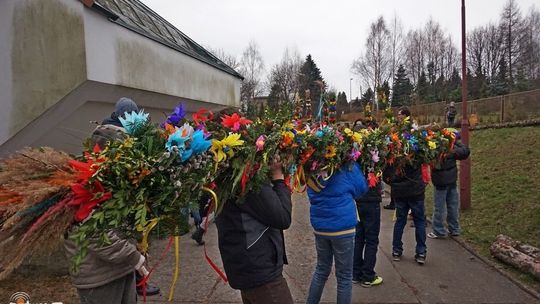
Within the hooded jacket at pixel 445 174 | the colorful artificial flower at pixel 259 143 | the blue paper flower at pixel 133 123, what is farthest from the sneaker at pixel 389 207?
the blue paper flower at pixel 133 123

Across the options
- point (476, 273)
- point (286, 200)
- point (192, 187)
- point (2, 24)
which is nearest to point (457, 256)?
point (476, 273)

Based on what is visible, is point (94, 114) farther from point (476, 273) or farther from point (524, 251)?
point (524, 251)

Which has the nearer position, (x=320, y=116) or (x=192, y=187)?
(x=192, y=187)

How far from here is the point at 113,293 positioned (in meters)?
3.01

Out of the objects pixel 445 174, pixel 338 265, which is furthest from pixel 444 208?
pixel 338 265

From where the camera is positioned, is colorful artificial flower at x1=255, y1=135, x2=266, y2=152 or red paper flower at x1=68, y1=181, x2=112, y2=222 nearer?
red paper flower at x1=68, y1=181, x2=112, y2=222

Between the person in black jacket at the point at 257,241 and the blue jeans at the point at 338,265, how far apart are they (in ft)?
4.11

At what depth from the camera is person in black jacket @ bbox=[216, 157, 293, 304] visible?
2.65 meters

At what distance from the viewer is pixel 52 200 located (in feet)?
6.42

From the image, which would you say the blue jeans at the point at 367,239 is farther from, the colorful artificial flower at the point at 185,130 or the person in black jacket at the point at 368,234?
the colorful artificial flower at the point at 185,130

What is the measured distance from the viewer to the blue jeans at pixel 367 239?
4902 mm

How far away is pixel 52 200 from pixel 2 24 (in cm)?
375

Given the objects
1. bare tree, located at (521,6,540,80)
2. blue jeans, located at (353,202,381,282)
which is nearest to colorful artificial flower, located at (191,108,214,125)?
blue jeans, located at (353,202,381,282)

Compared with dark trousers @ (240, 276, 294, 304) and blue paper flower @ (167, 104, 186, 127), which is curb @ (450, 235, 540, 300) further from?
blue paper flower @ (167, 104, 186, 127)
